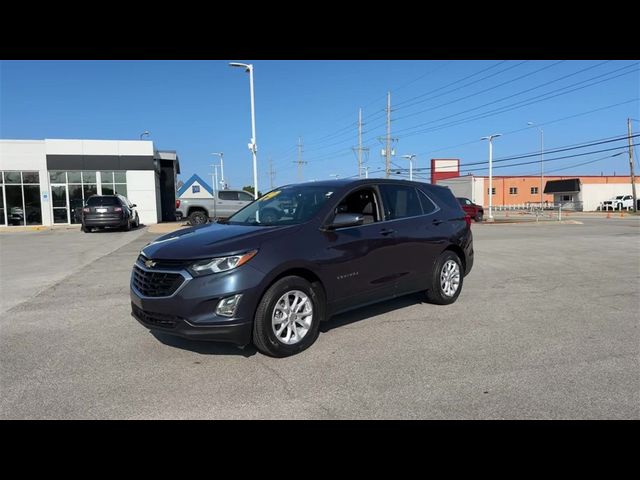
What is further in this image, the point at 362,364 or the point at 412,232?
the point at 412,232

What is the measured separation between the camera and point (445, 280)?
6531mm

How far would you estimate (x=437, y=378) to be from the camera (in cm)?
396

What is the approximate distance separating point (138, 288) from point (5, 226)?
93.9 ft

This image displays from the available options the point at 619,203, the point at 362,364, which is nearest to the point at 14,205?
the point at 362,364

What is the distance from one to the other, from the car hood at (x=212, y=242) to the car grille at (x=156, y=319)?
0.53m

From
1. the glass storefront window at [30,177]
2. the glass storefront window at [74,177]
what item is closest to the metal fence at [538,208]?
the glass storefront window at [74,177]

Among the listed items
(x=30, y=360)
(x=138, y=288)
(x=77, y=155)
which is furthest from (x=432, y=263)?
(x=77, y=155)

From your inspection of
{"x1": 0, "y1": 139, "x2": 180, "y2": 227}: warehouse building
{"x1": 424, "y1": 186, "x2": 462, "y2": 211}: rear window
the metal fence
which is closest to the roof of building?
{"x1": 0, "y1": 139, "x2": 180, "y2": 227}: warehouse building

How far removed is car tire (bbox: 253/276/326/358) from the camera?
426 centimetres

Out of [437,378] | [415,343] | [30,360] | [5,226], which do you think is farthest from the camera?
[5,226]

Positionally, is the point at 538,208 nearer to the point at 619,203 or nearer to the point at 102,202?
the point at 619,203

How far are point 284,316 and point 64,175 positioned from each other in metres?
28.4

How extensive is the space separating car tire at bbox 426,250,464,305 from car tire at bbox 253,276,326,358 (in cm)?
220
